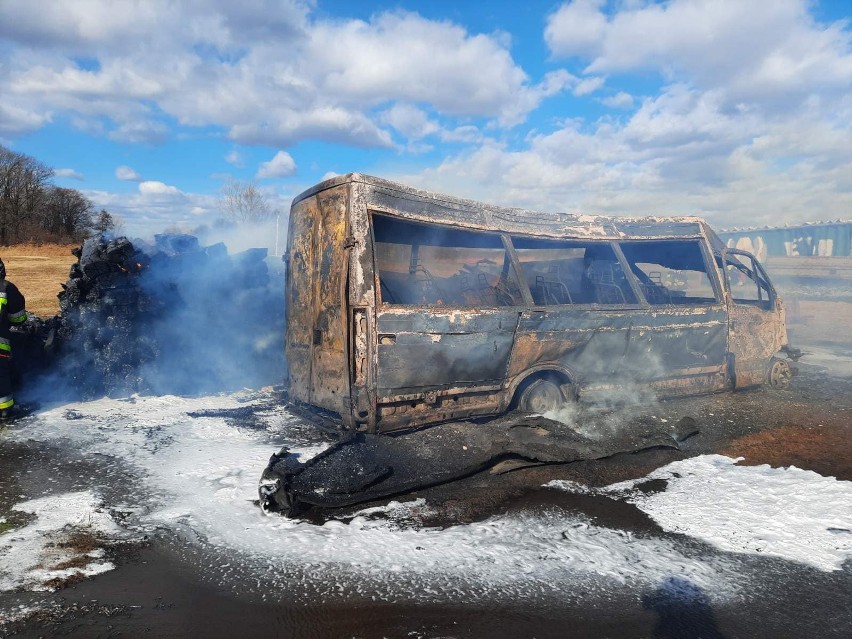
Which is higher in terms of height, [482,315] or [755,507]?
[482,315]

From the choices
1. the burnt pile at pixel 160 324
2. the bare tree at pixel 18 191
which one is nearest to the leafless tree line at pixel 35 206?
the bare tree at pixel 18 191

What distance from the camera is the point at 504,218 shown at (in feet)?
19.0

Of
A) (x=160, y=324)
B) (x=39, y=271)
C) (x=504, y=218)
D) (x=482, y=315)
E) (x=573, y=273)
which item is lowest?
(x=160, y=324)

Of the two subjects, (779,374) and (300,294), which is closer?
(300,294)

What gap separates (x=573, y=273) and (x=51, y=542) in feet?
23.8

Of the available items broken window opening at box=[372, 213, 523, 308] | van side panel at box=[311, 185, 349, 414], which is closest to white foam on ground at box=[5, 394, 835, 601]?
van side panel at box=[311, 185, 349, 414]

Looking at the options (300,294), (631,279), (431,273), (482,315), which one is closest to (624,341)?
(631,279)

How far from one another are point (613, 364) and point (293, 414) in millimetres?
3837

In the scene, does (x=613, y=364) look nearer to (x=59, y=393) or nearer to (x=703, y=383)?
(x=703, y=383)

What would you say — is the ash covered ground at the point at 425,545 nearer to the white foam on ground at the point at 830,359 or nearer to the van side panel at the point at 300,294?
the van side panel at the point at 300,294

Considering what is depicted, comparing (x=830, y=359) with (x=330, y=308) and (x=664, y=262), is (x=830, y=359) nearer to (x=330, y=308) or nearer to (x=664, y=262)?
(x=664, y=262)

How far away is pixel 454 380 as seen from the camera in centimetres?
527

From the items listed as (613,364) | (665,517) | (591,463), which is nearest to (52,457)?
(591,463)

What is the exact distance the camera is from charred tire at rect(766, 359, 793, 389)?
7.85 meters
